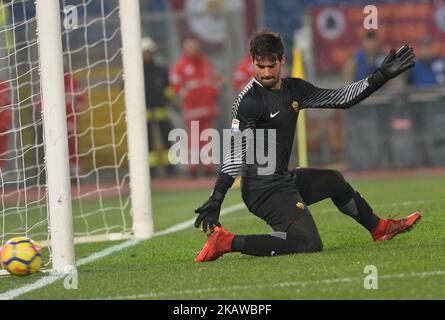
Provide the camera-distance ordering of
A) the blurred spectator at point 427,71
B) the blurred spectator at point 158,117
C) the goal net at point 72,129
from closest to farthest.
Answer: the goal net at point 72,129
the blurred spectator at point 427,71
the blurred spectator at point 158,117

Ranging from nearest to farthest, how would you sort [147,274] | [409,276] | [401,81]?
1. [409,276]
2. [147,274]
3. [401,81]

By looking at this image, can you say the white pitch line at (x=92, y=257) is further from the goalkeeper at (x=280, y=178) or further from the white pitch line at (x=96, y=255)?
the goalkeeper at (x=280, y=178)

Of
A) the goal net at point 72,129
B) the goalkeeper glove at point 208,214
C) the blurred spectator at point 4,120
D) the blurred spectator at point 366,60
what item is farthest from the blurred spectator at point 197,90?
the goalkeeper glove at point 208,214

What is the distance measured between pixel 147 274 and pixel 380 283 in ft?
5.93

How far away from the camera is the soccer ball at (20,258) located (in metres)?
7.54

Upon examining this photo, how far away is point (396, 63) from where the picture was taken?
298 inches

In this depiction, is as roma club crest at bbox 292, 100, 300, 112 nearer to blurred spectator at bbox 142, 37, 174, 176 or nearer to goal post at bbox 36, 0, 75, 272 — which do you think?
goal post at bbox 36, 0, 75, 272

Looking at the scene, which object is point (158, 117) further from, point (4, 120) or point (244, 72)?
point (4, 120)

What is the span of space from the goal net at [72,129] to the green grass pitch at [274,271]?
1.74m

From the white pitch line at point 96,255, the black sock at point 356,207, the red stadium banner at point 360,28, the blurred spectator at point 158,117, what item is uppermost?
the red stadium banner at point 360,28
